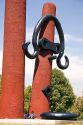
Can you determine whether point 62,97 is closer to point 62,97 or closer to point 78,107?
point 62,97

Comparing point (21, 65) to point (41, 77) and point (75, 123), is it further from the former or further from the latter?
point (75, 123)

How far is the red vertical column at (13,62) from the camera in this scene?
94.5 ft

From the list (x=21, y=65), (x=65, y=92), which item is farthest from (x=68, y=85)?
(x=21, y=65)

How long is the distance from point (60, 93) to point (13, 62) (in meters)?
30.7

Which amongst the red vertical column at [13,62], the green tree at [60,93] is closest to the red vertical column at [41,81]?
the red vertical column at [13,62]

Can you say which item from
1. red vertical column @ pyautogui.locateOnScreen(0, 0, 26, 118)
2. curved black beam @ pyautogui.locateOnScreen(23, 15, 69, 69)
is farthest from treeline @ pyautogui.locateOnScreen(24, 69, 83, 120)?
red vertical column @ pyautogui.locateOnScreen(0, 0, 26, 118)

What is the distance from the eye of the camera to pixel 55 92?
58.0 meters

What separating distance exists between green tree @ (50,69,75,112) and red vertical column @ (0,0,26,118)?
28.5 metres

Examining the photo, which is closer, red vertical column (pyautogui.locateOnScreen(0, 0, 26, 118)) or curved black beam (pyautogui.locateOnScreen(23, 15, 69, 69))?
red vertical column (pyautogui.locateOnScreen(0, 0, 26, 118))

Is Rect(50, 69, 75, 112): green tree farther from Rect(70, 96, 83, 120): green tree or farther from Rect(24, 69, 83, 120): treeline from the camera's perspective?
Rect(70, 96, 83, 120): green tree

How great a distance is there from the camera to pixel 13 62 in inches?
1141

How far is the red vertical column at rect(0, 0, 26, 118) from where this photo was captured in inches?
1134

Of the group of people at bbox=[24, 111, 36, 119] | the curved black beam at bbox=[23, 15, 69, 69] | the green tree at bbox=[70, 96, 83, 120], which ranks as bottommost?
the green tree at bbox=[70, 96, 83, 120]

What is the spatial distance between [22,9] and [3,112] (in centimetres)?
674
